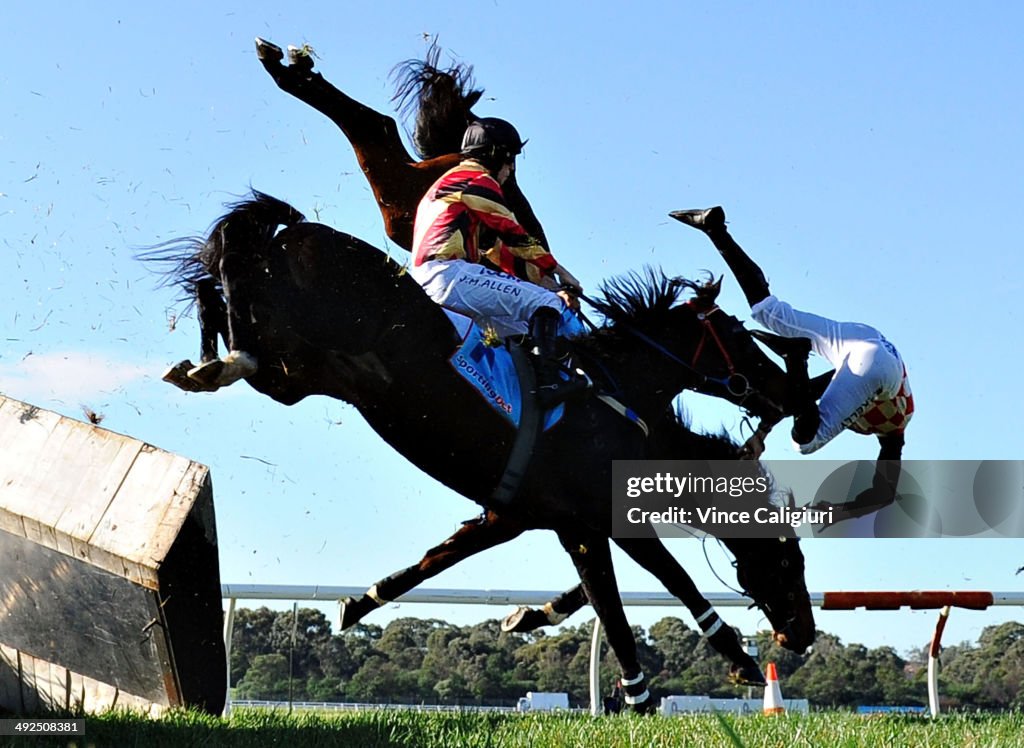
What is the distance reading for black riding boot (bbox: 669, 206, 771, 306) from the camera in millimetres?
7043

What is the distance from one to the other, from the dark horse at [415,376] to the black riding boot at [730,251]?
29.2 inches

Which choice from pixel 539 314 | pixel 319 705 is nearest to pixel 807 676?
pixel 319 705

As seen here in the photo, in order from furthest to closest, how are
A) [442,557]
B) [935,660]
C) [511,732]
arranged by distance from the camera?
[935,660], [442,557], [511,732]

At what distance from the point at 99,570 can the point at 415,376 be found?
1674 mm

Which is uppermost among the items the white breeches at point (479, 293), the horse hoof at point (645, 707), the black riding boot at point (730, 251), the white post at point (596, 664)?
the black riding boot at point (730, 251)

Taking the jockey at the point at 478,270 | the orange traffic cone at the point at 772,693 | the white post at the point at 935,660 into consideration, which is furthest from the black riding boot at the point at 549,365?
the white post at the point at 935,660

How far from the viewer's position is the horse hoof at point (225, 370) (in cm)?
532

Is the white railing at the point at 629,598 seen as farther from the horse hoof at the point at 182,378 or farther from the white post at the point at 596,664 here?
the horse hoof at the point at 182,378

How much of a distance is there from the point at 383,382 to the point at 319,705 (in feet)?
12.0

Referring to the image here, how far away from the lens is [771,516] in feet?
23.2

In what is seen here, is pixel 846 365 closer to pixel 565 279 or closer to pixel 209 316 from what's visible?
pixel 565 279

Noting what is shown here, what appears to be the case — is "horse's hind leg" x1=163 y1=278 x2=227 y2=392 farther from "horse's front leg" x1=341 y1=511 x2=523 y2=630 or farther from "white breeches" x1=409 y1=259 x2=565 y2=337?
"horse's front leg" x1=341 y1=511 x2=523 y2=630

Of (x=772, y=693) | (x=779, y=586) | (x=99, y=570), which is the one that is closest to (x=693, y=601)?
(x=779, y=586)

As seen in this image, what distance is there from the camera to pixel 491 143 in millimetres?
6738
